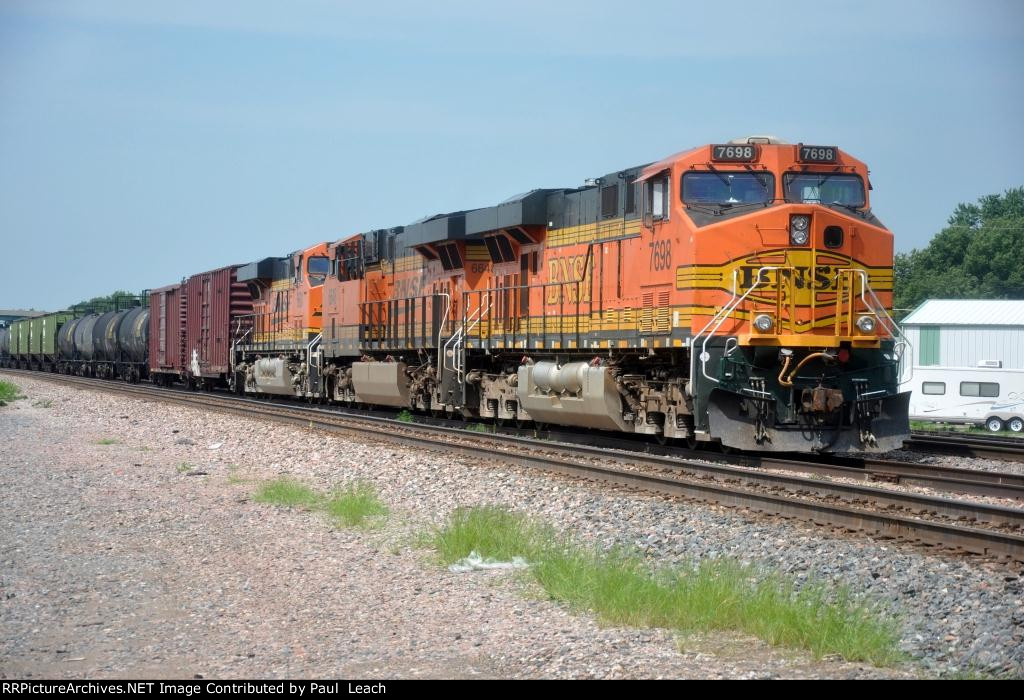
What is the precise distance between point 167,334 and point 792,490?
31536 mm

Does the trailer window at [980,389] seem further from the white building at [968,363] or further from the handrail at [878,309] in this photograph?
the handrail at [878,309]

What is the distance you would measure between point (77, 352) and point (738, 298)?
145 feet

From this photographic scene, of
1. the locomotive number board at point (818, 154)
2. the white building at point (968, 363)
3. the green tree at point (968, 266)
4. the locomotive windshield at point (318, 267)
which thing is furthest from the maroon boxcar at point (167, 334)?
the green tree at point (968, 266)

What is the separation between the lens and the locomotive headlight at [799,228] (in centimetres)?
1320

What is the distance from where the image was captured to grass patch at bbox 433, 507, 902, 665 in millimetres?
5684

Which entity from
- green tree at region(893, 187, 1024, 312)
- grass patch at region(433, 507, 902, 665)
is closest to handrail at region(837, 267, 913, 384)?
grass patch at region(433, 507, 902, 665)

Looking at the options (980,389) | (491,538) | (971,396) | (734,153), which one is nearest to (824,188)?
(734,153)

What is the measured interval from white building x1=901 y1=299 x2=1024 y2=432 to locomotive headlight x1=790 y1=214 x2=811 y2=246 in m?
19.4

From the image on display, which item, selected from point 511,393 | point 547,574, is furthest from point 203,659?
point 511,393

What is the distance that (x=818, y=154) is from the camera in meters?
13.7

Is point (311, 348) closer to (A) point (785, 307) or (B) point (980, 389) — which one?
(A) point (785, 307)

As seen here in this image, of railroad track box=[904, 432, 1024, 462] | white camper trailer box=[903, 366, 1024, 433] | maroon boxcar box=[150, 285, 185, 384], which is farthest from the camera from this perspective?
maroon boxcar box=[150, 285, 185, 384]

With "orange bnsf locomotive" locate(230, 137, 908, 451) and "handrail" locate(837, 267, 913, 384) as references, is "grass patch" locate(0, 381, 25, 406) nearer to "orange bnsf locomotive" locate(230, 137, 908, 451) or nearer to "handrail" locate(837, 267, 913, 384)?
"orange bnsf locomotive" locate(230, 137, 908, 451)
